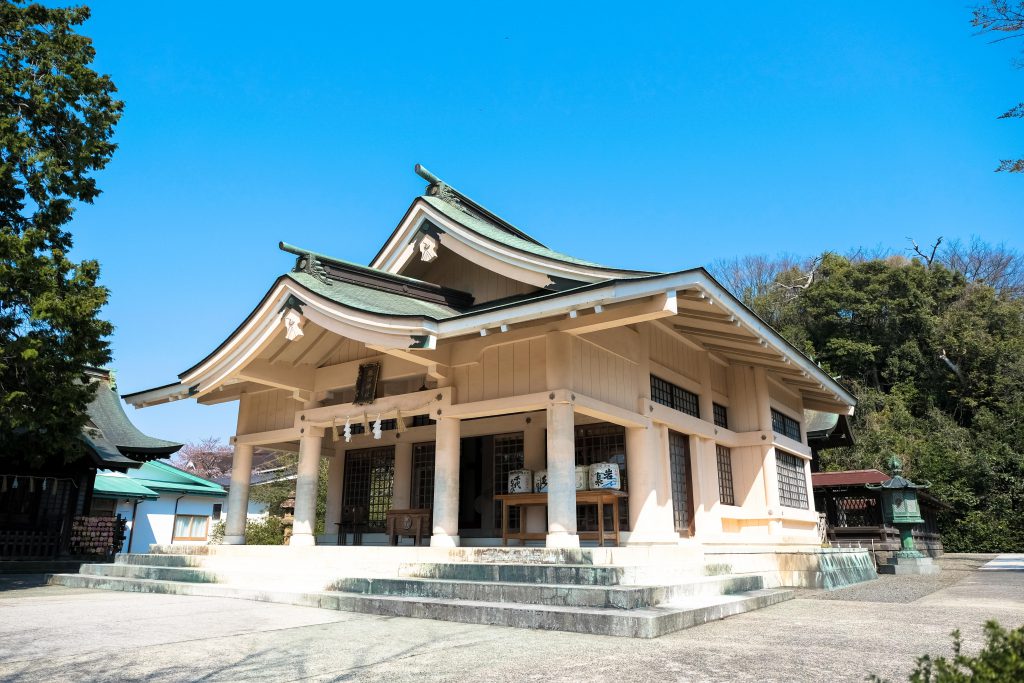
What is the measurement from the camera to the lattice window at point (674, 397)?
12.0 meters

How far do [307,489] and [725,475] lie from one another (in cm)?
870

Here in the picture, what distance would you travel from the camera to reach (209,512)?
2964 centimetres

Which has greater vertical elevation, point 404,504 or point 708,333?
point 708,333

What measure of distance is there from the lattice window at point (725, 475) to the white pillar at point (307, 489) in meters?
8.10

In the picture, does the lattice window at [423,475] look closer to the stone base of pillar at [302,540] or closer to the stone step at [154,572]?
the stone base of pillar at [302,540]

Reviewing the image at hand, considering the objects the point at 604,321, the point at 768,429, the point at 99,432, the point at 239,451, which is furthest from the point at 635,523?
the point at 99,432

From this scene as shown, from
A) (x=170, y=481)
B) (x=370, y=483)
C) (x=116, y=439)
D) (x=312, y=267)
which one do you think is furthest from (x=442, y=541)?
(x=170, y=481)

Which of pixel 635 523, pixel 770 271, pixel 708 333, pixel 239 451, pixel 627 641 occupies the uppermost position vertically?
pixel 770 271

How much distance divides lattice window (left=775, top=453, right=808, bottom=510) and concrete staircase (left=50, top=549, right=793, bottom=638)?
255 inches

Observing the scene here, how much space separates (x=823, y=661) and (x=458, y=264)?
31.6 feet

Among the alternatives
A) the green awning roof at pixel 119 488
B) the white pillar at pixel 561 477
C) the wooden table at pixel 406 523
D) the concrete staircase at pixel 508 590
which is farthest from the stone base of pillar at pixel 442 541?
the green awning roof at pixel 119 488

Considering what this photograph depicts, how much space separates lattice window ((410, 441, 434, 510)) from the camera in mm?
13773

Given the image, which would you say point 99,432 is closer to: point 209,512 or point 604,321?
point 209,512

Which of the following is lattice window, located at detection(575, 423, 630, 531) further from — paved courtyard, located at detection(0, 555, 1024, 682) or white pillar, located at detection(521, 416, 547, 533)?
paved courtyard, located at detection(0, 555, 1024, 682)
